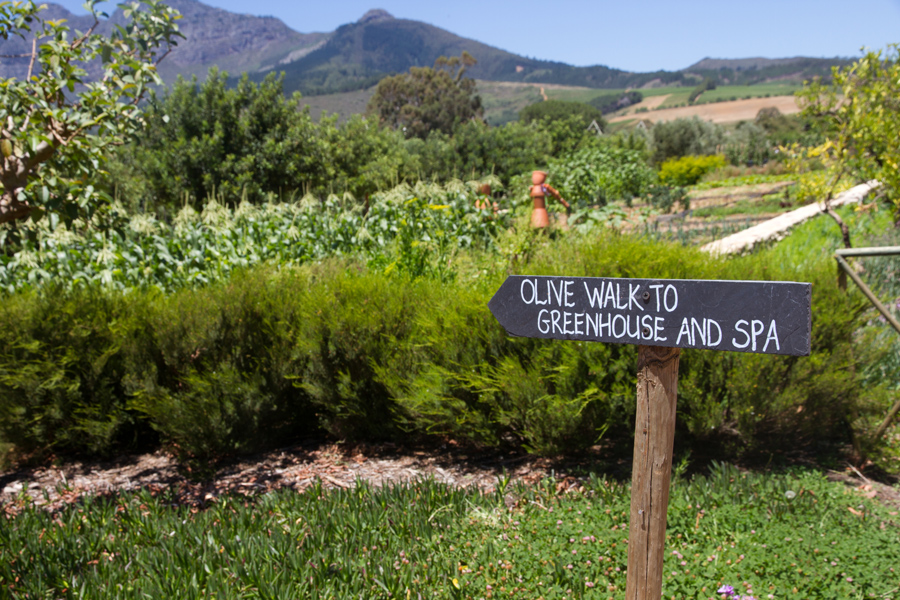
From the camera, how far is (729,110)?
105 meters

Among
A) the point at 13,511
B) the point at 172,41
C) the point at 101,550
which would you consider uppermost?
the point at 172,41

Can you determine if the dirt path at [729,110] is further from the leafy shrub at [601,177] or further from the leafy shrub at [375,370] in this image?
the leafy shrub at [375,370]

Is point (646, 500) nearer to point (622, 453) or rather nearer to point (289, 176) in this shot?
point (622, 453)

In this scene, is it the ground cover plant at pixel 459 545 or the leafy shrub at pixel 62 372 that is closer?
the ground cover plant at pixel 459 545

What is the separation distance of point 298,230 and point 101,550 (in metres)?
4.10

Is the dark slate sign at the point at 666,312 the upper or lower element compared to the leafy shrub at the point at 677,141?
lower

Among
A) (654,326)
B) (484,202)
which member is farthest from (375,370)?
(484,202)

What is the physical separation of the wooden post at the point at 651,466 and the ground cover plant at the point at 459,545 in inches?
16.9

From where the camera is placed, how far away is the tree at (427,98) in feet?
201

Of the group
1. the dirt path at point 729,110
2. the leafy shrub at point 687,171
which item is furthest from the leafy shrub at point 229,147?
the dirt path at point 729,110

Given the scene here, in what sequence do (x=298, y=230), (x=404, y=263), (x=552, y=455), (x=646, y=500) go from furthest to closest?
(x=298, y=230) → (x=404, y=263) → (x=552, y=455) → (x=646, y=500)

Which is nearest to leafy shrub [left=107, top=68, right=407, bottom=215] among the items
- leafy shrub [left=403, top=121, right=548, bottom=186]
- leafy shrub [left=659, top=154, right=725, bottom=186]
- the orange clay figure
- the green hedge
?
leafy shrub [left=403, top=121, right=548, bottom=186]

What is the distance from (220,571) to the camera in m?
2.28

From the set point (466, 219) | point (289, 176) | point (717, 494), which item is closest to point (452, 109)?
point (289, 176)
